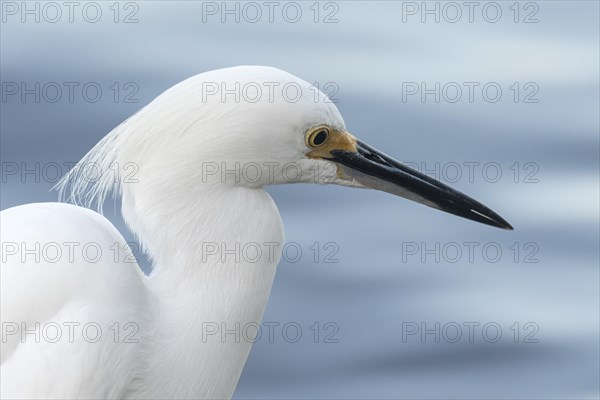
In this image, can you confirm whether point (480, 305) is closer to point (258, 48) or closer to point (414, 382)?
point (414, 382)

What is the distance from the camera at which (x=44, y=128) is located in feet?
19.3

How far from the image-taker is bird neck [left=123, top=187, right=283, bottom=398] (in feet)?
11.9

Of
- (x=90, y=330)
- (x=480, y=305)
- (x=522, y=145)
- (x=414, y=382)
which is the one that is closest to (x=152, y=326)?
(x=90, y=330)

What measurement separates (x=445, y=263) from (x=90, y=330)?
7.71ft

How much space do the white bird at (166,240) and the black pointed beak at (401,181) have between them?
0.05 ft

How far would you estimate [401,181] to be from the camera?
3.94 m

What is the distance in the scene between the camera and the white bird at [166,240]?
3516 millimetres
